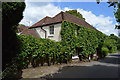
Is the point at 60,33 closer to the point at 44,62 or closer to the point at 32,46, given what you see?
the point at 44,62

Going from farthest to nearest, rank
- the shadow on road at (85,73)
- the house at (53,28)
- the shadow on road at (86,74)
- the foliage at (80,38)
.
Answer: the house at (53,28) < the foliage at (80,38) < the shadow on road at (85,73) < the shadow on road at (86,74)

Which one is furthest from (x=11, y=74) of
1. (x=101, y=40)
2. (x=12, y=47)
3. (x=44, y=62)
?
(x=101, y=40)

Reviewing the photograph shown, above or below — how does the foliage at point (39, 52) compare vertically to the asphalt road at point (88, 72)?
above

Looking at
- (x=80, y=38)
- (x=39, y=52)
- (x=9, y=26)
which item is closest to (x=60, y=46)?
(x=39, y=52)

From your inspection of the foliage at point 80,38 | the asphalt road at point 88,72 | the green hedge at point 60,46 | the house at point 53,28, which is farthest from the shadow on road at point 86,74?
the house at point 53,28

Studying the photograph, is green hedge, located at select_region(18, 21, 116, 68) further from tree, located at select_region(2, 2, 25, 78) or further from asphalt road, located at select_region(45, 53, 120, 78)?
asphalt road, located at select_region(45, 53, 120, 78)

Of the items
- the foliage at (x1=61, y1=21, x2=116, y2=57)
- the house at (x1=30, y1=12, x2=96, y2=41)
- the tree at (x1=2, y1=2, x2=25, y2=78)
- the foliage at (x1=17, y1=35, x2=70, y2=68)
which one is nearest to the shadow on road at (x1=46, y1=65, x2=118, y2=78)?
the foliage at (x1=17, y1=35, x2=70, y2=68)

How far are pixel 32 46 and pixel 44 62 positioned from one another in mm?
2647

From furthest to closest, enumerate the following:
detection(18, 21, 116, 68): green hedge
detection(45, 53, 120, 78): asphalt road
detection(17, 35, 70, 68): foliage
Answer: detection(18, 21, 116, 68): green hedge → detection(17, 35, 70, 68): foliage → detection(45, 53, 120, 78): asphalt road

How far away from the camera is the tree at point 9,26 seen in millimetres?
5508

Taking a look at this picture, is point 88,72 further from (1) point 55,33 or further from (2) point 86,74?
(1) point 55,33

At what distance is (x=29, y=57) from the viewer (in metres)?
10.8

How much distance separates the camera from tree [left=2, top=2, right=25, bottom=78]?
551 cm

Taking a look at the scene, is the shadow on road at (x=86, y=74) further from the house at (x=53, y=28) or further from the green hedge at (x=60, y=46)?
the house at (x=53, y=28)
